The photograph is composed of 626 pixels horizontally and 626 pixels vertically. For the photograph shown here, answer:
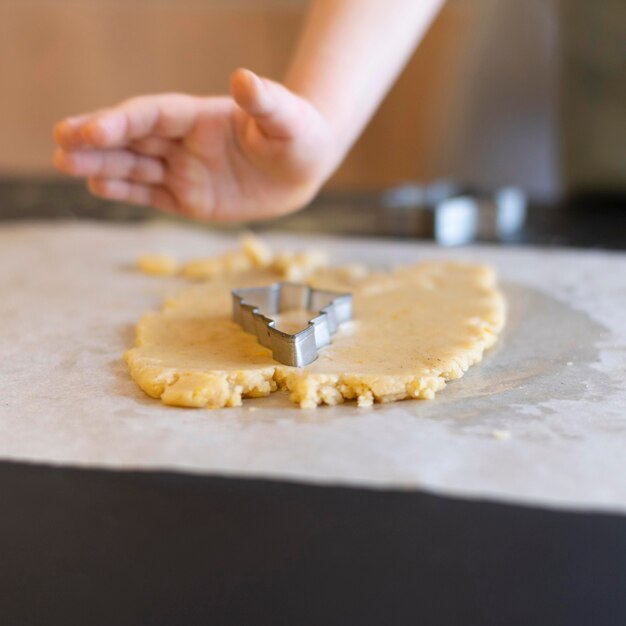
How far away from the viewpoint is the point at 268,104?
0.85 m

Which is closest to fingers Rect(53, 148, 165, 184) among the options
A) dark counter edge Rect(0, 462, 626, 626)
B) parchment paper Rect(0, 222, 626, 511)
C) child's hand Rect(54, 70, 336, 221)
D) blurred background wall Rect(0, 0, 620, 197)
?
child's hand Rect(54, 70, 336, 221)

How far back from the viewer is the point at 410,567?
0.54m

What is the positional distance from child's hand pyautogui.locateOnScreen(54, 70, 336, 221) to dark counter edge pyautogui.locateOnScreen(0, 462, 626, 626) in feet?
1.51

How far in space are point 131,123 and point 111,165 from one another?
88 mm

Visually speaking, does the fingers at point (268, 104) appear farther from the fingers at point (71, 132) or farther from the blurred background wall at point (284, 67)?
the blurred background wall at point (284, 67)

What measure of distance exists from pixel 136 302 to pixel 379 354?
14.5 inches

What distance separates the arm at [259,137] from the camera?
1005mm

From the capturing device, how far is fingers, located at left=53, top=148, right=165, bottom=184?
999 millimetres

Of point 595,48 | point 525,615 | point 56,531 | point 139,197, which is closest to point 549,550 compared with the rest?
point 525,615

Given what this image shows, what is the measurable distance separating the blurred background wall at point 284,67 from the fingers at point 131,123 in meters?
1.17

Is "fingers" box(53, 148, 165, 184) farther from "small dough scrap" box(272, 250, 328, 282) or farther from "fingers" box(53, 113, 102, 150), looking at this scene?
"small dough scrap" box(272, 250, 328, 282)

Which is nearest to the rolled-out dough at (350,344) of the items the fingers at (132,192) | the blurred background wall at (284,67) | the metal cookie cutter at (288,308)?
the metal cookie cutter at (288,308)

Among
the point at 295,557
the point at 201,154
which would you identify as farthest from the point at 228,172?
the point at 295,557

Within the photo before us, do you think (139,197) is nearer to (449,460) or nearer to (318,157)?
(318,157)
